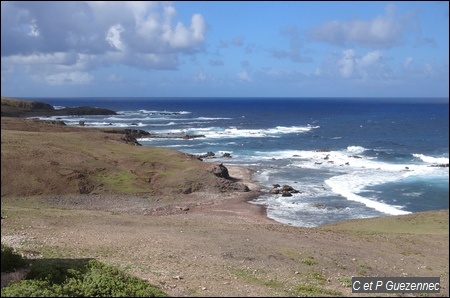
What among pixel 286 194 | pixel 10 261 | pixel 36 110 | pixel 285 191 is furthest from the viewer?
pixel 36 110

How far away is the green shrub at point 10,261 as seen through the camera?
47.2ft

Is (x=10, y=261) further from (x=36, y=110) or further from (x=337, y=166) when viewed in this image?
(x=36, y=110)

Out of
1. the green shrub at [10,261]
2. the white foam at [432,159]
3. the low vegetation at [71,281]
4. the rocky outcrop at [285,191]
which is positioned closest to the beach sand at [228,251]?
the low vegetation at [71,281]

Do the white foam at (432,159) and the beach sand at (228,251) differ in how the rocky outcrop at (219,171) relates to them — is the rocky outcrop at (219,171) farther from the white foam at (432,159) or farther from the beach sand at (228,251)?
the white foam at (432,159)

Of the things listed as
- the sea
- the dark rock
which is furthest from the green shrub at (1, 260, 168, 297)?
the dark rock

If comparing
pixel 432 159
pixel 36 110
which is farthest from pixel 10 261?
pixel 36 110

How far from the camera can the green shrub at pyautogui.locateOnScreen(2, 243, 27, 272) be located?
14.4 meters

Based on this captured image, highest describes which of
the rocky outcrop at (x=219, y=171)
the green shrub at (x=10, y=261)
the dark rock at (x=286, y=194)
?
the green shrub at (x=10, y=261)

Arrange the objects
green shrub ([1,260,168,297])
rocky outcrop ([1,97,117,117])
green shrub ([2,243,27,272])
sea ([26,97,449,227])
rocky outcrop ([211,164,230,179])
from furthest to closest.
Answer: rocky outcrop ([1,97,117,117])
rocky outcrop ([211,164,230,179])
sea ([26,97,449,227])
green shrub ([2,243,27,272])
green shrub ([1,260,168,297])

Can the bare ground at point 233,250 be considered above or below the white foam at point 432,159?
above

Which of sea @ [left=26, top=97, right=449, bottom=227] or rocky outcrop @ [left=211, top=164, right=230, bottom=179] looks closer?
sea @ [left=26, top=97, right=449, bottom=227]

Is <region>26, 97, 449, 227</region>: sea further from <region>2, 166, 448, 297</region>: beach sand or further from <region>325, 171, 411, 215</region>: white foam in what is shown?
<region>2, 166, 448, 297</region>: beach sand

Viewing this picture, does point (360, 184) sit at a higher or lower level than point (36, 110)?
lower

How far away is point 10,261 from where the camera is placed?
1462 cm
